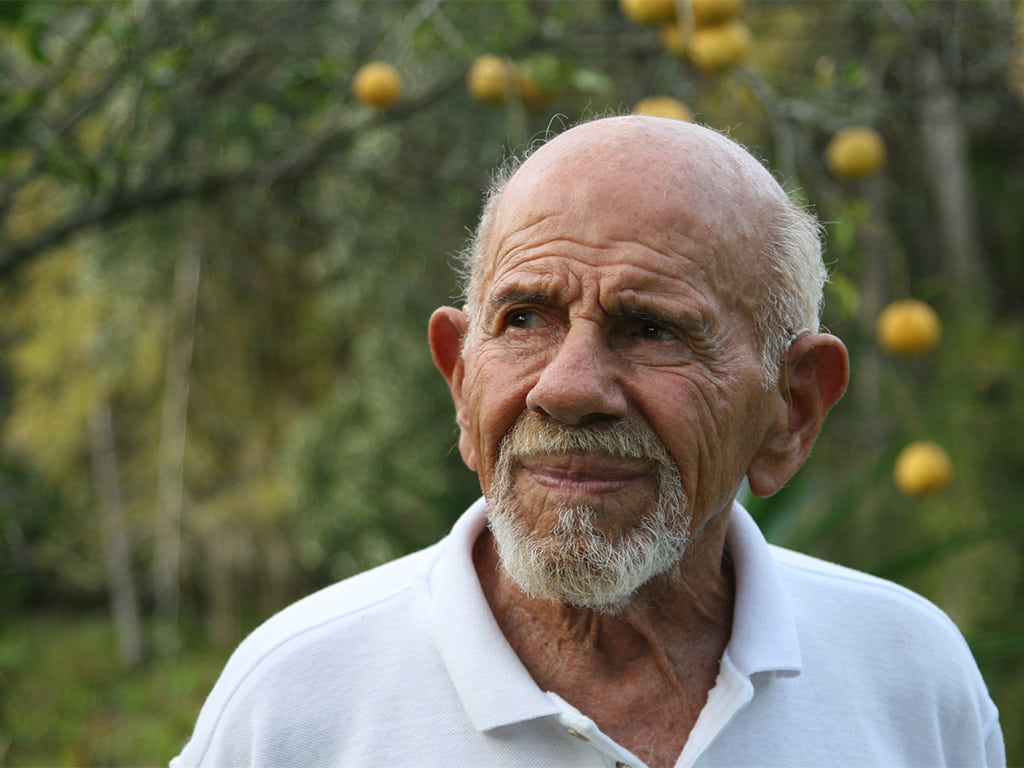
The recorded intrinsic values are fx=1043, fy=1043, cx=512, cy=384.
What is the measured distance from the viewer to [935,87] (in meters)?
3.11

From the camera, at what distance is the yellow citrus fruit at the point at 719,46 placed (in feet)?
8.74

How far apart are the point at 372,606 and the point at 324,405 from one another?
3.36m

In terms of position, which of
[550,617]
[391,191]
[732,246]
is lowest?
[391,191]

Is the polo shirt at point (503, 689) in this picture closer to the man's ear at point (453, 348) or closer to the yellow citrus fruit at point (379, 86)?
the man's ear at point (453, 348)

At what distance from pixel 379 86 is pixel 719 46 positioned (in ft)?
3.29

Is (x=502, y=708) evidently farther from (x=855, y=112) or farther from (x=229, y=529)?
(x=229, y=529)

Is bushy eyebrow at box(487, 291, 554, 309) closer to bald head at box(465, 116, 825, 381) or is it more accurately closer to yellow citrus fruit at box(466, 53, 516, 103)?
bald head at box(465, 116, 825, 381)

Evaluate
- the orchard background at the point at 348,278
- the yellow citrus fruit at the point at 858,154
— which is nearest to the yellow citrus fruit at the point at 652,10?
the orchard background at the point at 348,278

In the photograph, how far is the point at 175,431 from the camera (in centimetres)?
459

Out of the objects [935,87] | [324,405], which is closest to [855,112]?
[935,87]

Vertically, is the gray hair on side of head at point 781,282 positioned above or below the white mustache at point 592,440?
above

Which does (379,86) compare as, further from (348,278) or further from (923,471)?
(923,471)

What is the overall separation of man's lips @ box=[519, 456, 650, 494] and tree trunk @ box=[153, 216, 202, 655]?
3.17 m

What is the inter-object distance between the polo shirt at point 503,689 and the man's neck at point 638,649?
0.16 ft
